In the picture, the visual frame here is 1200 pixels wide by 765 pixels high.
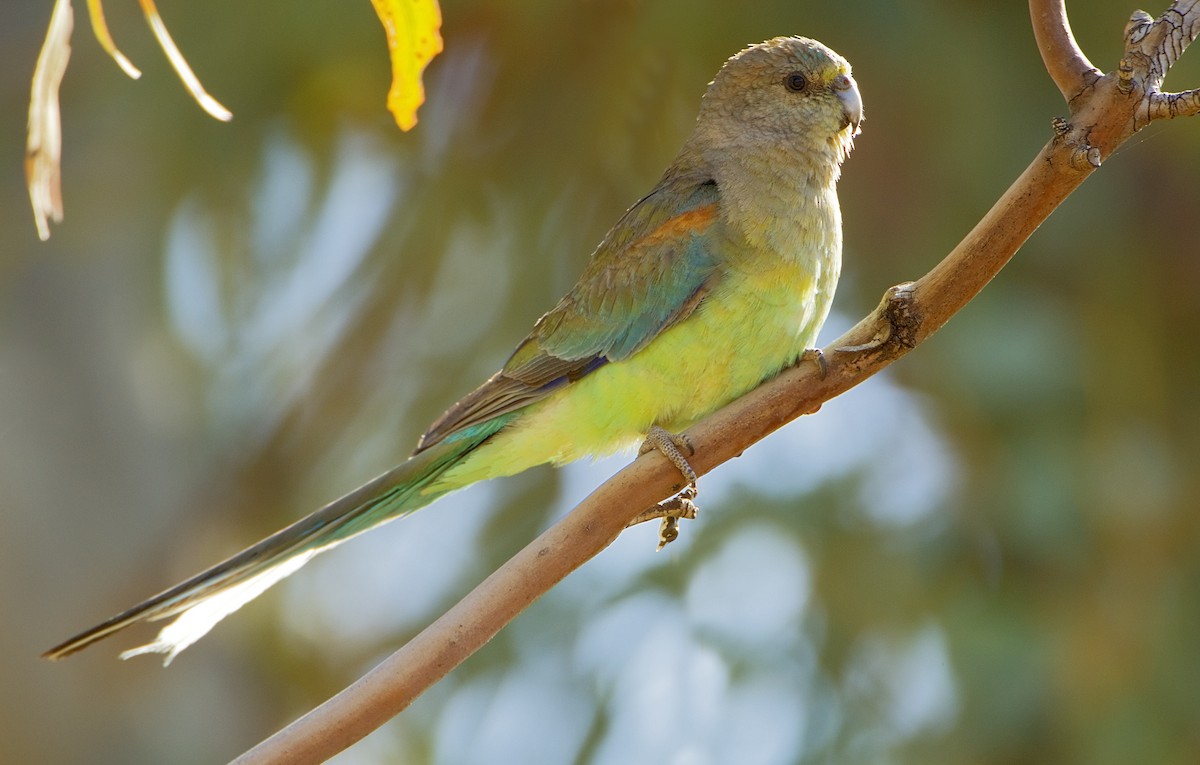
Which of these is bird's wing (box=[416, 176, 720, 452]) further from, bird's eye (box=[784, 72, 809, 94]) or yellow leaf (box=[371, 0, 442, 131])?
yellow leaf (box=[371, 0, 442, 131])

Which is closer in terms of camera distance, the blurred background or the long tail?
the long tail

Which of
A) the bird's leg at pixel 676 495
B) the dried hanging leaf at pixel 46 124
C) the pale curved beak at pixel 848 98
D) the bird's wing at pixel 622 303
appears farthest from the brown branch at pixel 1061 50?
the dried hanging leaf at pixel 46 124

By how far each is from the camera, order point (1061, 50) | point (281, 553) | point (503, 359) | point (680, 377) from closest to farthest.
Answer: point (1061, 50)
point (281, 553)
point (680, 377)
point (503, 359)

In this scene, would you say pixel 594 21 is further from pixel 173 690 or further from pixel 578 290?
pixel 173 690

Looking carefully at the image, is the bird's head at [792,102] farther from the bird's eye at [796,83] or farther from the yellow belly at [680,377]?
the yellow belly at [680,377]

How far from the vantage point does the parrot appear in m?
3.23

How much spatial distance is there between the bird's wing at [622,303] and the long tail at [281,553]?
9 cm

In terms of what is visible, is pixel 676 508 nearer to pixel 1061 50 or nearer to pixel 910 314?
pixel 910 314

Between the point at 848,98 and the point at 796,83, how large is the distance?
0.56ft

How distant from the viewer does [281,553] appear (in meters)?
2.99

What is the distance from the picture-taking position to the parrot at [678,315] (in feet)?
10.6

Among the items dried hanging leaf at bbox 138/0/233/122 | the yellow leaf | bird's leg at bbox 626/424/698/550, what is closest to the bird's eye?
bird's leg at bbox 626/424/698/550

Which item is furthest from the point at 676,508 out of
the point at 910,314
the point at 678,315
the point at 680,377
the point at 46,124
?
the point at 46,124

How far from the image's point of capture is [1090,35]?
5.85 metres
